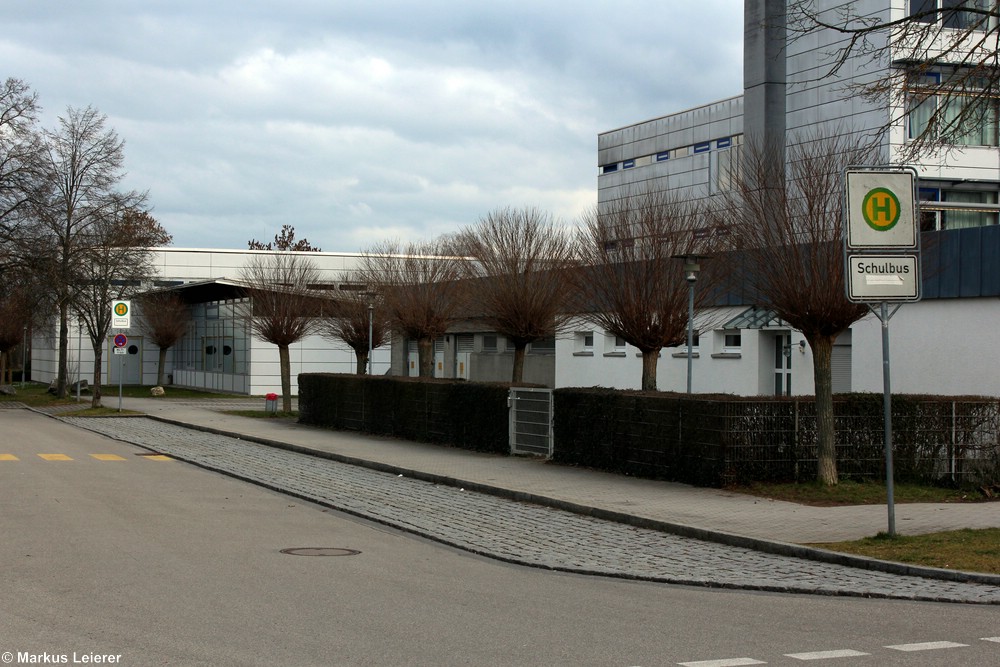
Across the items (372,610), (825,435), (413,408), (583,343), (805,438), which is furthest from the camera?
(583,343)

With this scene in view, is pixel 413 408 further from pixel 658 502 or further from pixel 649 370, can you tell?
pixel 658 502

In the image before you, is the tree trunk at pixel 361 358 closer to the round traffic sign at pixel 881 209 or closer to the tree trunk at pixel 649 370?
the tree trunk at pixel 649 370

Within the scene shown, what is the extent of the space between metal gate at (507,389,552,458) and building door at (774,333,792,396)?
10.8 metres

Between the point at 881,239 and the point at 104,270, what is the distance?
34.5 m

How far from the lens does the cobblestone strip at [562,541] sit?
938 cm

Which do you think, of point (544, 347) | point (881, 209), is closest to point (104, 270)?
point (544, 347)

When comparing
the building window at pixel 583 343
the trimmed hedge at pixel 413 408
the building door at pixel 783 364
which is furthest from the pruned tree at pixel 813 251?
the building window at pixel 583 343

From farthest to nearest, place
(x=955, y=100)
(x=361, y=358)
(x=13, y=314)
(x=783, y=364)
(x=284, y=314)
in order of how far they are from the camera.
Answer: (x=13, y=314), (x=361, y=358), (x=284, y=314), (x=783, y=364), (x=955, y=100)

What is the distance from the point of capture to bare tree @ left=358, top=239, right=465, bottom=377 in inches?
1321

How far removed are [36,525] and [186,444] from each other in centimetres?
1348

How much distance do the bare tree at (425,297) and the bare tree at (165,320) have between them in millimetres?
26957

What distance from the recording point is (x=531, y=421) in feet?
68.4

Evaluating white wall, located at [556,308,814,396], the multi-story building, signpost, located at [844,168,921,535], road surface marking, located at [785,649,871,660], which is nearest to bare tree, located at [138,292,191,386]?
the multi-story building

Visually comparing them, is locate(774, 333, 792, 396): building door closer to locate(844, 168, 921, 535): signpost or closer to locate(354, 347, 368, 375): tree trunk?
locate(354, 347, 368, 375): tree trunk
